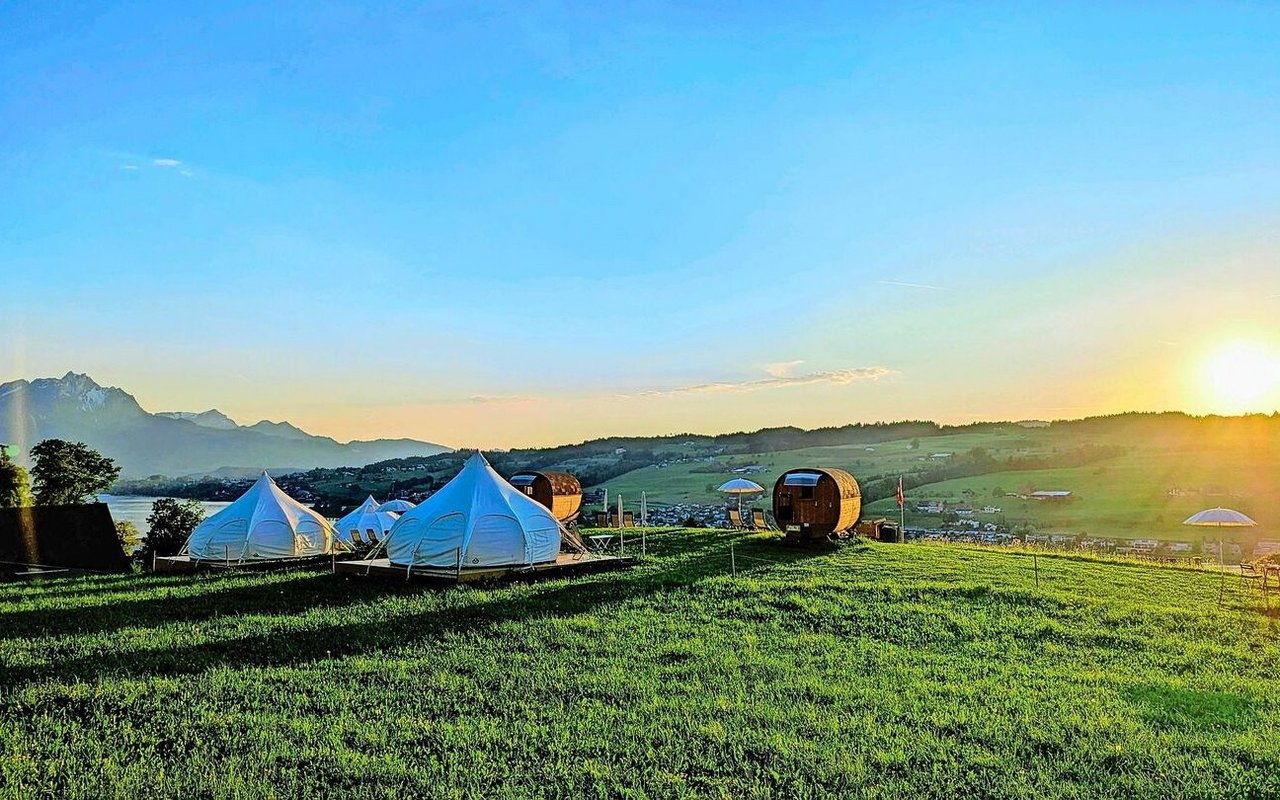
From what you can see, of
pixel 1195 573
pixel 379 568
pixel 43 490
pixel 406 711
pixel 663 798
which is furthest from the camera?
pixel 43 490

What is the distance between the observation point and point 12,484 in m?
31.4

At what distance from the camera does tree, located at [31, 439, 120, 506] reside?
1399 inches

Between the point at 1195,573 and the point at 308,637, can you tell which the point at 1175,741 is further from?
the point at 1195,573

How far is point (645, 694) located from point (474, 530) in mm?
10592

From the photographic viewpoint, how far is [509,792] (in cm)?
563

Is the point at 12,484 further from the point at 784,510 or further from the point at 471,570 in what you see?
the point at 784,510

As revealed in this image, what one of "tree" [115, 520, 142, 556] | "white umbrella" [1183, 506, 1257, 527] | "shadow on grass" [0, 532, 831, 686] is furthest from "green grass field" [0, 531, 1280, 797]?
"tree" [115, 520, 142, 556]

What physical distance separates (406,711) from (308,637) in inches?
169

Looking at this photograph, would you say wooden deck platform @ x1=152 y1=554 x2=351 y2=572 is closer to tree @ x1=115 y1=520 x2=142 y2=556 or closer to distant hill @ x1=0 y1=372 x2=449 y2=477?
tree @ x1=115 y1=520 x2=142 y2=556

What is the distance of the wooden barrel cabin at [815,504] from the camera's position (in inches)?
989

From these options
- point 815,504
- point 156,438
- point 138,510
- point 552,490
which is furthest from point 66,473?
point 156,438

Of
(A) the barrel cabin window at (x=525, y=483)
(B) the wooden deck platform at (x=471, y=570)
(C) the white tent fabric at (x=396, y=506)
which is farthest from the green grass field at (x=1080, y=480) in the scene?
(B) the wooden deck platform at (x=471, y=570)

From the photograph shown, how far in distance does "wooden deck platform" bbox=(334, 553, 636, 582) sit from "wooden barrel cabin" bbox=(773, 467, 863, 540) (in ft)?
28.5

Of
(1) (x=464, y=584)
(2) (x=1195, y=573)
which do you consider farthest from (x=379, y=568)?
(2) (x=1195, y=573)
